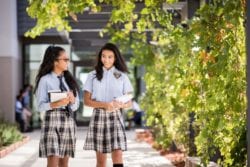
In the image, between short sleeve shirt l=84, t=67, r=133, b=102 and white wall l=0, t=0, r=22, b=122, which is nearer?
short sleeve shirt l=84, t=67, r=133, b=102

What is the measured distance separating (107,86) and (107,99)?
0.41 feet

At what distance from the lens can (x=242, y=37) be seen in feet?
20.1

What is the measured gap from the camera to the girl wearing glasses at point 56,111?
5703 mm

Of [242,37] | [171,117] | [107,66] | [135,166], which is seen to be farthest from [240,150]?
[171,117]

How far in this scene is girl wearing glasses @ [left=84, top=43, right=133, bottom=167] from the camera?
591cm

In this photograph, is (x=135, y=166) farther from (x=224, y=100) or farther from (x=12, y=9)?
(x=12, y=9)

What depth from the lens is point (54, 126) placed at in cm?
575

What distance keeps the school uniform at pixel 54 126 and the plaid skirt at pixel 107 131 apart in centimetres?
26

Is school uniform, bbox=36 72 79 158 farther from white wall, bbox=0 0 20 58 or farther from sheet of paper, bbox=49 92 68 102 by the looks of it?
white wall, bbox=0 0 20 58

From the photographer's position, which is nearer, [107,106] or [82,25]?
[107,106]

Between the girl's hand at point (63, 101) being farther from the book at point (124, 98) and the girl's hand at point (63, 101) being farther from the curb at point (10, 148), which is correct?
the curb at point (10, 148)

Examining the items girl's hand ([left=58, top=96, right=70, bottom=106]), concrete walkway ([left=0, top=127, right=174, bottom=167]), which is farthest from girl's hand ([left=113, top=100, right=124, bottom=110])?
concrete walkway ([left=0, top=127, right=174, bottom=167])

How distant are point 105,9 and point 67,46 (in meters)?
10.3

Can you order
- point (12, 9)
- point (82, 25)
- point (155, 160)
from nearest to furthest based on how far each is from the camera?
point (155, 160) → point (82, 25) → point (12, 9)
